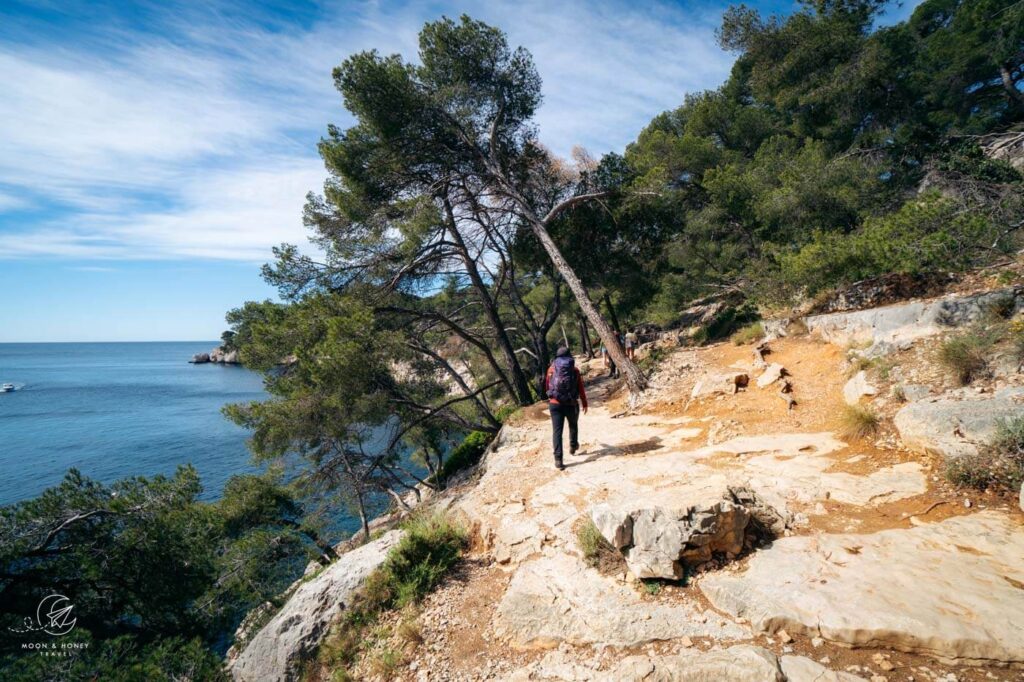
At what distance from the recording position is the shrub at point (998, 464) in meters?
3.85

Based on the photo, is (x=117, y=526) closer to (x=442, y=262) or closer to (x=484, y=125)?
(x=442, y=262)

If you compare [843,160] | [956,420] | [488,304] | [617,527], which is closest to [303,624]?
[617,527]

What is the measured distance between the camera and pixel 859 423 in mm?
5520

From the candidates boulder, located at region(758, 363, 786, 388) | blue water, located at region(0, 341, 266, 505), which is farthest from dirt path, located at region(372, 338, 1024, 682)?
blue water, located at region(0, 341, 266, 505)

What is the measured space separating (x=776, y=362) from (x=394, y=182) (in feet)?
34.9

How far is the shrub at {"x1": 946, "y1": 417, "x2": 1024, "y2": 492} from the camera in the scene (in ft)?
12.6

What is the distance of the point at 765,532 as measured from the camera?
4.07 m

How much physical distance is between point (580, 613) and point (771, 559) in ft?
5.91

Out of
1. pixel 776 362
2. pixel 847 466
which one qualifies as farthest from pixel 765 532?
pixel 776 362

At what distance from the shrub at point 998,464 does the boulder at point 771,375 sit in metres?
3.81

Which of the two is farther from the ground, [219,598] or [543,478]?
[543,478]

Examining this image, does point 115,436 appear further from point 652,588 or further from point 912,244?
point 912,244

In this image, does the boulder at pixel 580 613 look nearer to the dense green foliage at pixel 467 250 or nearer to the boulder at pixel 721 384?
the dense green foliage at pixel 467 250

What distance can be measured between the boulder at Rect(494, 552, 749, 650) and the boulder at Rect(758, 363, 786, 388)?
577 centimetres
